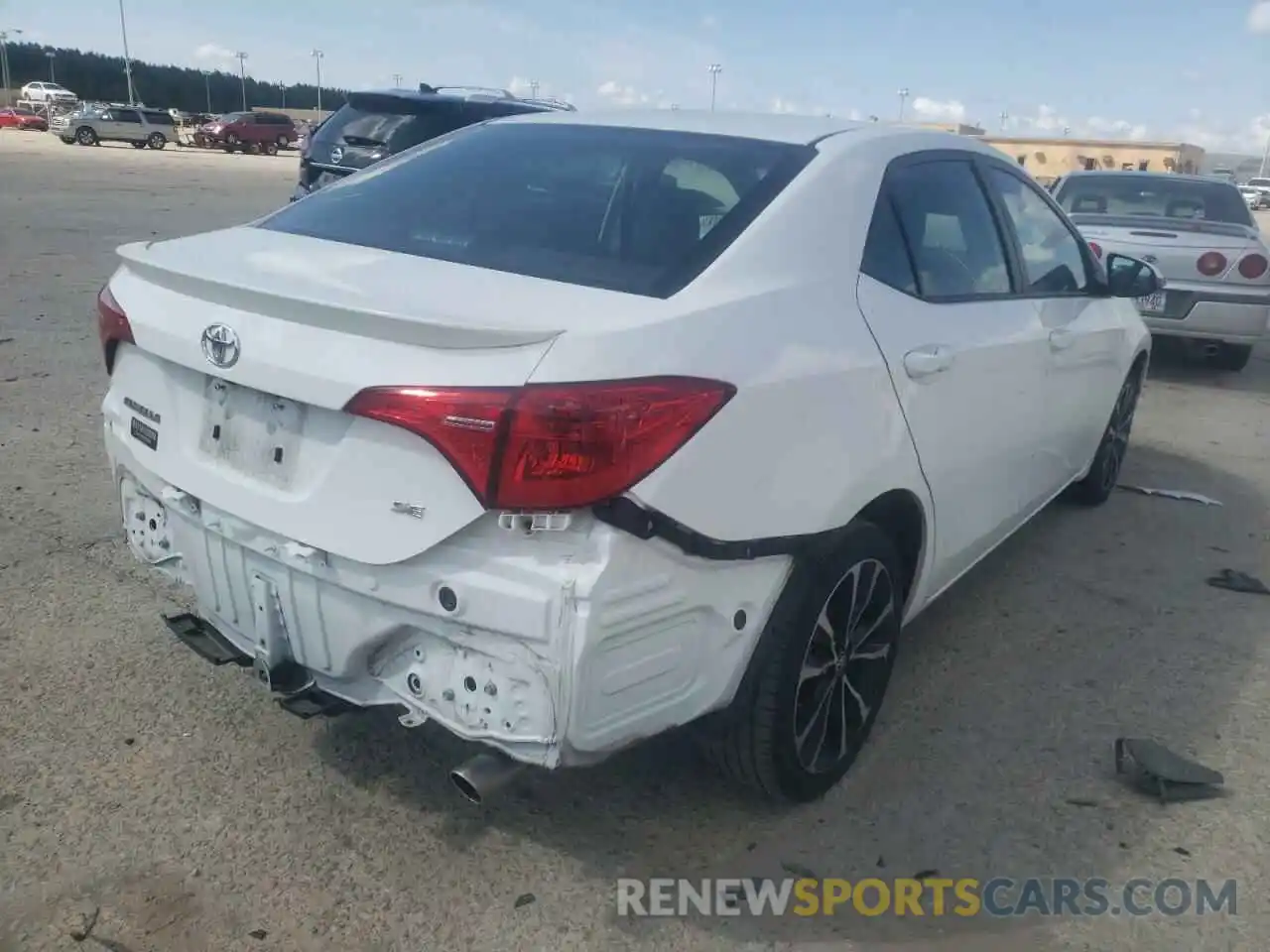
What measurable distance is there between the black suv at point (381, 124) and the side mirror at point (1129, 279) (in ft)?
18.7

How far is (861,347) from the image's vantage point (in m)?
2.68

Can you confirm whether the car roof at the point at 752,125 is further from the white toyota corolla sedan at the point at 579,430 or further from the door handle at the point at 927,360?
the door handle at the point at 927,360

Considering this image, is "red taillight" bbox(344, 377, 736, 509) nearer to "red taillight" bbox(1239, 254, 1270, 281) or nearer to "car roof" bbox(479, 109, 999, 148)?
"car roof" bbox(479, 109, 999, 148)

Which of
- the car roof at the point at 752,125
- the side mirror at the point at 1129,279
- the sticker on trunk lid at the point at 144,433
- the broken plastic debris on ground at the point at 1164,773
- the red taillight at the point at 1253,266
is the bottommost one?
the broken plastic debris on ground at the point at 1164,773

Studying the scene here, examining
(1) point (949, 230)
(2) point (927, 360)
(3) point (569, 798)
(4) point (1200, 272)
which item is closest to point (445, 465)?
(3) point (569, 798)

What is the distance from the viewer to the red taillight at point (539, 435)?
6.64ft

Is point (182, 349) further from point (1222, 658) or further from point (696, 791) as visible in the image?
point (1222, 658)

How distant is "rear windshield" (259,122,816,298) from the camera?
255 centimetres

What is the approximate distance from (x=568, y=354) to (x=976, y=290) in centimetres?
180

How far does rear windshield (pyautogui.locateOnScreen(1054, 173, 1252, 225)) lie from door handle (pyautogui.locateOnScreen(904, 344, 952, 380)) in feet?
23.3

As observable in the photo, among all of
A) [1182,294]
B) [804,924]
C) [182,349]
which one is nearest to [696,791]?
[804,924]

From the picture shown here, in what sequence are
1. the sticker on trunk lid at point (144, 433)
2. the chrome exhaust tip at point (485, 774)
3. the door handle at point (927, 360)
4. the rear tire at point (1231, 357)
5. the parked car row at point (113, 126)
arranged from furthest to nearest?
the parked car row at point (113, 126) < the rear tire at point (1231, 357) < the door handle at point (927, 360) < the sticker on trunk lid at point (144, 433) < the chrome exhaust tip at point (485, 774)

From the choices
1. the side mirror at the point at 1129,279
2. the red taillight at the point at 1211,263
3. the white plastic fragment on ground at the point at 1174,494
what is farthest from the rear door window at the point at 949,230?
the red taillight at the point at 1211,263

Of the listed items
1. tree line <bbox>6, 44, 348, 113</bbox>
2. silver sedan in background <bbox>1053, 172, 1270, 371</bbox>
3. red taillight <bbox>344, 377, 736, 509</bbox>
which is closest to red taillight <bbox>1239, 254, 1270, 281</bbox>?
silver sedan in background <bbox>1053, 172, 1270, 371</bbox>
